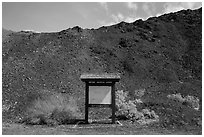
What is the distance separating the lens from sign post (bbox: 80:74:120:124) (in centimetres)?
1672

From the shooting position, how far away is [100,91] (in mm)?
16938

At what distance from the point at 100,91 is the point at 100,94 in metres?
0.16

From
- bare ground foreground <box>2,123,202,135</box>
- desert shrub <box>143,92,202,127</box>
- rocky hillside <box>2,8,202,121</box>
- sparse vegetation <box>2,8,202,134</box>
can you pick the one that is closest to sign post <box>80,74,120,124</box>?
sparse vegetation <box>2,8,202,134</box>

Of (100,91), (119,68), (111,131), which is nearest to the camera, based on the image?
(111,131)

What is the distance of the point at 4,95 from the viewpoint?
87.5ft

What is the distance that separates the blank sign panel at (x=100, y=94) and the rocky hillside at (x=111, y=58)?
808cm

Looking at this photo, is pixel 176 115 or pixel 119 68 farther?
pixel 119 68

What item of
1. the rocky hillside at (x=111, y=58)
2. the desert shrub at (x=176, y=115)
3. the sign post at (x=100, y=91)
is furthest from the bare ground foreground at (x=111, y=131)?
the rocky hillside at (x=111, y=58)

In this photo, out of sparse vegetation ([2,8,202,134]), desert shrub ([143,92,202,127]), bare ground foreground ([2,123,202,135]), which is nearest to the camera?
bare ground foreground ([2,123,202,135])

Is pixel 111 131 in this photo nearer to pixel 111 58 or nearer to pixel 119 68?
pixel 119 68

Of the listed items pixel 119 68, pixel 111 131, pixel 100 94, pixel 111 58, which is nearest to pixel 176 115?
pixel 100 94

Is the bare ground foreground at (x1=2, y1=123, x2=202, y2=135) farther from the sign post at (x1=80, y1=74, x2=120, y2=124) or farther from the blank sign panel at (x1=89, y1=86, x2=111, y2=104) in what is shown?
the blank sign panel at (x1=89, y1=86, x2=111, y2=104)

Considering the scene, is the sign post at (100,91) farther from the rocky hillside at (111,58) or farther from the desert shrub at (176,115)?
the rocky hillside at (111,58)

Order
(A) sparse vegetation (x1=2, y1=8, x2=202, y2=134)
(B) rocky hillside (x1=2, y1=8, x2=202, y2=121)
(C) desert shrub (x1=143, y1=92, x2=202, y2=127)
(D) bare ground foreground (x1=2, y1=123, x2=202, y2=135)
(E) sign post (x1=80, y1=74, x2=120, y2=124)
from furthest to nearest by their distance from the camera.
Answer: (B) rocky hillside (x1=2, y1=8, x2=202, y2=121) → (A) sparse vegetation (x1=2, y1=8, x2=202, y2=134) → (E) sign post (x1=80, y1=74, x2=120, y2=124) → (C) desert shrub (x1=143, y1=92, x2=202, y2=127) → (D) bare ground foreground (x1=2, y1=123, x2=202, y2=135)
